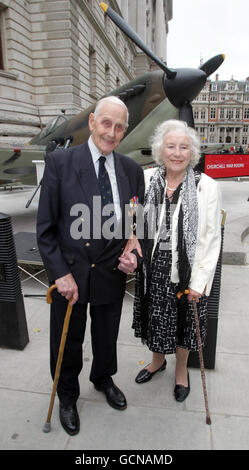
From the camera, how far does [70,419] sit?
1846 mm

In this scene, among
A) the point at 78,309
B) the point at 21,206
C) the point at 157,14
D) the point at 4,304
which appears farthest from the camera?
the point at 157,14

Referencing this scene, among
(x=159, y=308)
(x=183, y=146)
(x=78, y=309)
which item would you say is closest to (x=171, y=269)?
(x=159, y=308)

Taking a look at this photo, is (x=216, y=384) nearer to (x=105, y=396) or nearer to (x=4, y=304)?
(x=105, y=396)

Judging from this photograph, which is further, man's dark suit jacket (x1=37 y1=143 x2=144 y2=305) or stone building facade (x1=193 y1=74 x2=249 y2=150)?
stone building facade (x1=193 y1=74 x2=249 y2=150)

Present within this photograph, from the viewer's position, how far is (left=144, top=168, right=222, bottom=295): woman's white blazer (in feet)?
5.60

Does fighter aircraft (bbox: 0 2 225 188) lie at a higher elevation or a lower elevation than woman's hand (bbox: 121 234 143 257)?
higher

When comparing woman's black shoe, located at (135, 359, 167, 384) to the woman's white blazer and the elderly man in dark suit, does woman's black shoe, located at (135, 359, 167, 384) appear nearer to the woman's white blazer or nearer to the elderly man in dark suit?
the elderly man in dark suit

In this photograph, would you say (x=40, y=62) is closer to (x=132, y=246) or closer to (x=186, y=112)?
(x=186, y=112)

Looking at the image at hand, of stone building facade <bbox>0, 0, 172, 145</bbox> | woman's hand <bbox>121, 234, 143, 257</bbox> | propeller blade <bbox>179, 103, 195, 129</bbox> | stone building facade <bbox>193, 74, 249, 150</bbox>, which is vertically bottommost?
woman's hand <bbox>121, 234, 143, 257</bbox>

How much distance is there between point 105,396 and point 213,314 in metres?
1.02

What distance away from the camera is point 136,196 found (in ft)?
5.86

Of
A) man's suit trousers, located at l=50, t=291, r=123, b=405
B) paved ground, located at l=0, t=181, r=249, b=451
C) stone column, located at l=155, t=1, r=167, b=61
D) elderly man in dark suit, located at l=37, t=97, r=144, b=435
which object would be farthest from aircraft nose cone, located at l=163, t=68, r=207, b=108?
stone column, located at l=155, t=1, r=167, b=61

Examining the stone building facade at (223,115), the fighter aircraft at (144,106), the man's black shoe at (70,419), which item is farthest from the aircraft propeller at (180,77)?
the stone building facade at (223,115)

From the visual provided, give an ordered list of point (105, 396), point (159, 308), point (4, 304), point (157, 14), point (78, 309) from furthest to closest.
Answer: point (157, 14) < point (4, 304) < point (105, 396) < point (159, 308) < point (78, 309)
